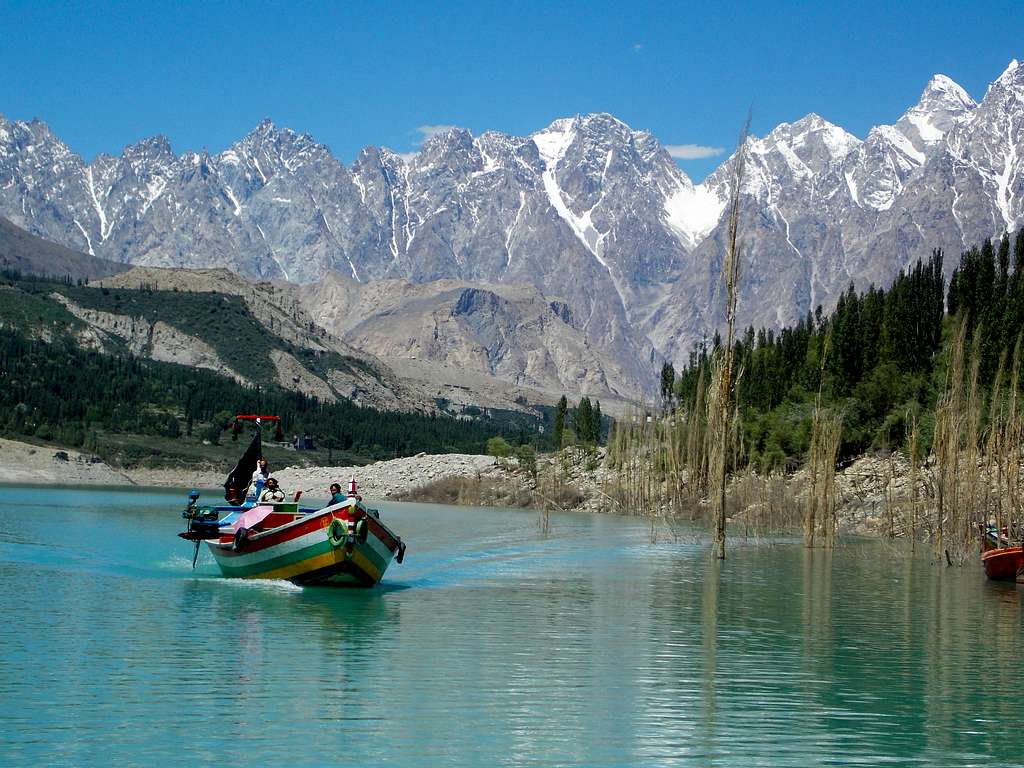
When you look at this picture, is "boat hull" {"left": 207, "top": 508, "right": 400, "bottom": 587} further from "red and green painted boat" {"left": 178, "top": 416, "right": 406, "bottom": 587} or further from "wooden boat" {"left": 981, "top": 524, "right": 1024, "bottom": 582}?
"wooden boat" {"left": 981, "top": 524, "right": 1024, "bottom": 582}

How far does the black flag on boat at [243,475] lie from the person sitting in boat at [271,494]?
3373mm

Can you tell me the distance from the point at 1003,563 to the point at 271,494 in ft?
78.3

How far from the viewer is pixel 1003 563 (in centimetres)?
4338

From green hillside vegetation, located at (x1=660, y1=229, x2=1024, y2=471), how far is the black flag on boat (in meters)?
49.4

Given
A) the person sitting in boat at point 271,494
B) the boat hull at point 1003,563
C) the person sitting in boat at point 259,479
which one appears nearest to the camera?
the person sitting in boat at point 271,494

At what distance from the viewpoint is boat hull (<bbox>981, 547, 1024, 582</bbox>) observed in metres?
42.8

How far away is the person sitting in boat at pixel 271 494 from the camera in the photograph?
39.7m

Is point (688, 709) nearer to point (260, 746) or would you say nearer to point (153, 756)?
point (260, 746)

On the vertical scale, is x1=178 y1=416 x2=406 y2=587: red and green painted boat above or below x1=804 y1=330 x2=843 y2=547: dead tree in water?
below

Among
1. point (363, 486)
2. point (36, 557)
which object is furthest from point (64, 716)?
point (363, 486)

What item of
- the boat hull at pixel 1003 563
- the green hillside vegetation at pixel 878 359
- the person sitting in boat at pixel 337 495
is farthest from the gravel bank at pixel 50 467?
the boat hull at pixel 1003 563

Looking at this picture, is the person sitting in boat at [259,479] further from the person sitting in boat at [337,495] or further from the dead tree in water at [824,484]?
the dead tree in water at [824,484]

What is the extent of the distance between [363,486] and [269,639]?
119 metres

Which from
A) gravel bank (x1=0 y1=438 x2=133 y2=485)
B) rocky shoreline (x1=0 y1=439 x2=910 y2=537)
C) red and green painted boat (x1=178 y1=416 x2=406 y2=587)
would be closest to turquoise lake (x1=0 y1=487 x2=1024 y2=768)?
red and green painted boat (x1=178 y1=416 x2=406 y2=587)
